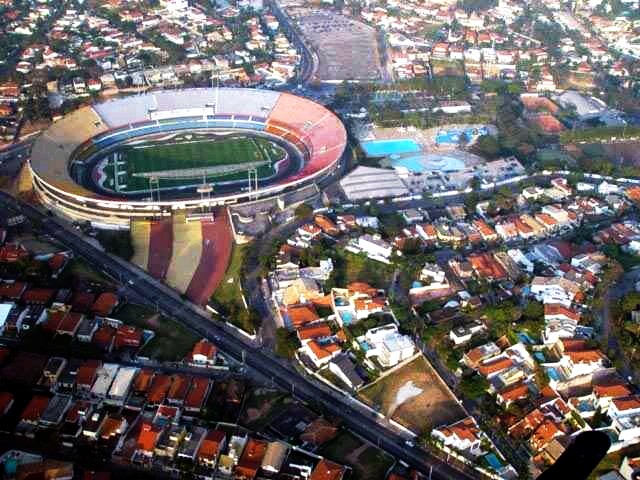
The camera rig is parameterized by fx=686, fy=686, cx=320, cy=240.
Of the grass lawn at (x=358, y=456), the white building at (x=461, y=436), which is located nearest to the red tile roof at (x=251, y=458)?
the grass lawn at (x=358, y=456)

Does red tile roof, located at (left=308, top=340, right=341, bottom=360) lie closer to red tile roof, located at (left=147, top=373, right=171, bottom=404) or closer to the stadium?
red tile roof, located at (left=147, top=373, right=171, bottom=404)

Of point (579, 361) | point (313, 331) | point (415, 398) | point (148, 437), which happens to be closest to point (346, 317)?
point (313, 331)

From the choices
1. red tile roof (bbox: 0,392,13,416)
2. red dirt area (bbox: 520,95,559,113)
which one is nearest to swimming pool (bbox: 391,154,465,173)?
red dirt area (bbox: 520,95,559,113)

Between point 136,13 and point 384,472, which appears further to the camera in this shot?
point 136,13

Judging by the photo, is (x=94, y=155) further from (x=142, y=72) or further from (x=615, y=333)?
(x=615, y=333)

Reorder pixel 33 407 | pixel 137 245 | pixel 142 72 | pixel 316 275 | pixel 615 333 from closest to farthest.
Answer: pixel 33 407
pixel 615 333
pixel 316 275
pixel 137 245
pixel 142 72

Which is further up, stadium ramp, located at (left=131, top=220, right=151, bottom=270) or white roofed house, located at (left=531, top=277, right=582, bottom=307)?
white roofed house, located at (left=531, top=277, right=582, bottom=307)

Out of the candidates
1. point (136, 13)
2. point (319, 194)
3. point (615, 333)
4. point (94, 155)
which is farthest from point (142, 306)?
point (136, 13)

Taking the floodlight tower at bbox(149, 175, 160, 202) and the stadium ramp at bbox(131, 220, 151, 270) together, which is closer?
the stadium ramp at bbox(131, 220, 151, 270)
